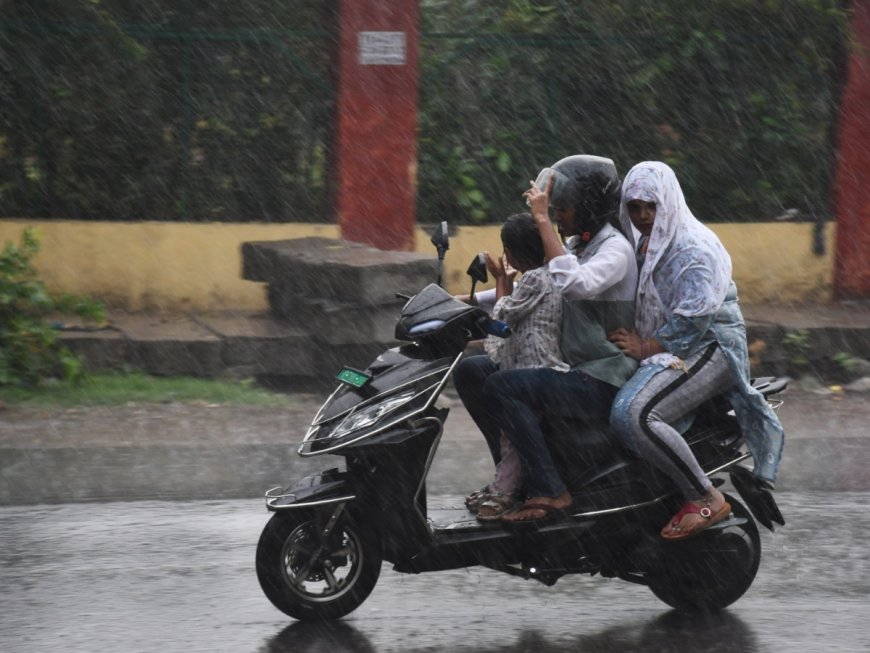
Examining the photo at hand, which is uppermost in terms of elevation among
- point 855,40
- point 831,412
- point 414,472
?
point 855,40

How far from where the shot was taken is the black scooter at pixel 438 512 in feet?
16.0

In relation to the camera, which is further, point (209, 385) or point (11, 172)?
point (11, 172)

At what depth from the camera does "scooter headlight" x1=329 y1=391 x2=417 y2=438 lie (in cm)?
484

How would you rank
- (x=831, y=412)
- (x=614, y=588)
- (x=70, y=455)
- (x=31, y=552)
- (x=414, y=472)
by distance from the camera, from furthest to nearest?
(x=831, y=412)
(x=70, y=455)
(x=31, y=552)
(x=614, y=588)
(x=414, y=472)

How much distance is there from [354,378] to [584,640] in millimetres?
1227

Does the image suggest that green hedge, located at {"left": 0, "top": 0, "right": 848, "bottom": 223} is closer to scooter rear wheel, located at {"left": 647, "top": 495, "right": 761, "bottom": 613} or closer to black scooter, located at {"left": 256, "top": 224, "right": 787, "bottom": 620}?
black scooter, located at {"left": 256, "top": 224, "right": 787, "bottom": 620}

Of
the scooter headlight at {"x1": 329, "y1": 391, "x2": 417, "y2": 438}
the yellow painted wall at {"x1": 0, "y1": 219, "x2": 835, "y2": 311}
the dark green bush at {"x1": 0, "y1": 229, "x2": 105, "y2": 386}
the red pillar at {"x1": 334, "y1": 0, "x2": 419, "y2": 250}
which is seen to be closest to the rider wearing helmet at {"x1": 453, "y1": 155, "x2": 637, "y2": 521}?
the scooter headlight at {"x1": 329, "y1": 391, "x2": 417, "y2": 438}

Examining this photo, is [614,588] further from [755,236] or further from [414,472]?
[755,236]

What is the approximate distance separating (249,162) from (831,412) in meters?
5.12

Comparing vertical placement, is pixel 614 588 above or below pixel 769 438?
below

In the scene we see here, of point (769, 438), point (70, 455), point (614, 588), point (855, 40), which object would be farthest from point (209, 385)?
point (855, 40)

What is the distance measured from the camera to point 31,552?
595cm

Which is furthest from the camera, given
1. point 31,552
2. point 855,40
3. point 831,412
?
point 855,40

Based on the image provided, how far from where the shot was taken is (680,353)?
16.6 feet
